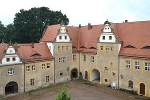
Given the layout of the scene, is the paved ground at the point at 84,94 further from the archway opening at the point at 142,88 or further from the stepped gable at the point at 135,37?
the stepped gable at the point at 135,37

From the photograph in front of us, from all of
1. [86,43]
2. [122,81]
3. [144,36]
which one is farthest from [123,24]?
[122,81]

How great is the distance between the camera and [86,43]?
36.3m

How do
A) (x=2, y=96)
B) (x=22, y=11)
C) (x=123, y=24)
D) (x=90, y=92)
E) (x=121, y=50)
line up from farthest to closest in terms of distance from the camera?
(x=22, y=11) < (x=123, y=24) < (x=121, y=50) < (x=90, y=92) < (x=2, y=96)

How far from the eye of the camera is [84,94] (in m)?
27.0

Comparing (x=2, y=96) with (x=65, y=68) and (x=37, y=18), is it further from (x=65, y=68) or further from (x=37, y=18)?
(x=37, y=18)

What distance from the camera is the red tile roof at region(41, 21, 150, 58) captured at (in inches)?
1105

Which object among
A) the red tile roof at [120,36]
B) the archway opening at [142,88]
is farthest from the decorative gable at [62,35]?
the archway opening at [142,88]

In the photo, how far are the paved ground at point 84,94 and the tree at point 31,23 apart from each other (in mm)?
24771

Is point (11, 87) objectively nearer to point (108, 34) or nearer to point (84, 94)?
point (84, 94)

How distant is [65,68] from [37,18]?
25.2 metres

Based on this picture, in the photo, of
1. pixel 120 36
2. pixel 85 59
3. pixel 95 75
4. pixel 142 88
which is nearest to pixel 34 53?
pixel 85 59

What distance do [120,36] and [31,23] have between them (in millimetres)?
29236

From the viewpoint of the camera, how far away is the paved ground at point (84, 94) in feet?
84.1

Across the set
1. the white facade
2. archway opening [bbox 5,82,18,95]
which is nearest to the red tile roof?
the white facade
